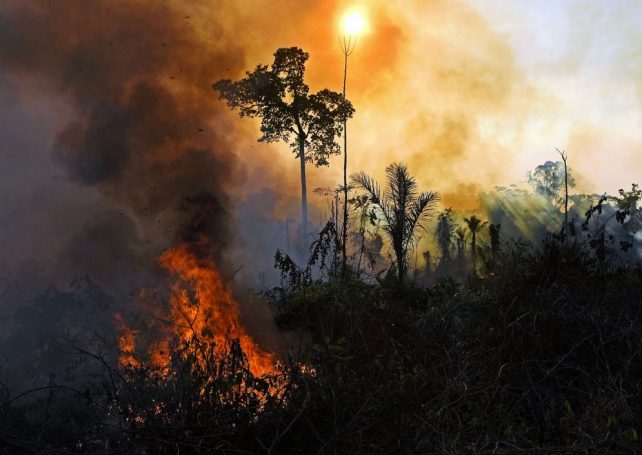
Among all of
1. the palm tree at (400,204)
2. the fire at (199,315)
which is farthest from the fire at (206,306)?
the palm tree at (400,204)

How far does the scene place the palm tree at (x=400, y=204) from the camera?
14711 millimetres

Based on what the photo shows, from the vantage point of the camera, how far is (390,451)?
504 cm

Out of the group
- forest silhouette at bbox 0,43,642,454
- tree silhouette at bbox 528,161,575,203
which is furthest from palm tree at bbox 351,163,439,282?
tree silhouette at bbox 528,161,575,203

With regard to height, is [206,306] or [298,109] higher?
[298,109]

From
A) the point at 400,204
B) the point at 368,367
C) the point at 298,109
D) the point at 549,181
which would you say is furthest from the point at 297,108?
the point at 549,181

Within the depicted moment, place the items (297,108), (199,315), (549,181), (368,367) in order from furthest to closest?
(549,181) → (297,108) → (199,315) → (368,367)

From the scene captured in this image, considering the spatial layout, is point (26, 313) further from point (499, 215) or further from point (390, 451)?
point (499, 215)

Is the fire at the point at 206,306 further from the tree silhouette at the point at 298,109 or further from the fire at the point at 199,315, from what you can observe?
the tree silhouette at the point at 298,109

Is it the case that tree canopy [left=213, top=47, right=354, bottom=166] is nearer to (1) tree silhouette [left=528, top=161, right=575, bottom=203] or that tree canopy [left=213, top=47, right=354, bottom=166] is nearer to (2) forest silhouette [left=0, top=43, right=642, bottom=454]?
(2) forest silhouette [left=0, top=43, right=642, bottom=454]

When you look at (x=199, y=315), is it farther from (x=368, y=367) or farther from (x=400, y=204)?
(x=400, y=204)

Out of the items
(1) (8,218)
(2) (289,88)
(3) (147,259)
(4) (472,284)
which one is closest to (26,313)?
(3) (147,259)

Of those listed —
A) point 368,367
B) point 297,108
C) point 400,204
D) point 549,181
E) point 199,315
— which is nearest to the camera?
point 368,367

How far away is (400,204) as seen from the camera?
14.8m

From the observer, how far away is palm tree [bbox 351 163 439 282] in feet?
48.3
